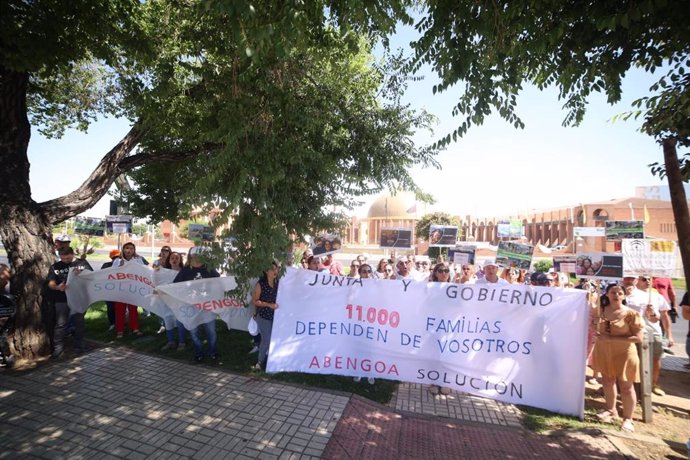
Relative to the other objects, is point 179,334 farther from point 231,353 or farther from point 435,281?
point 435,281

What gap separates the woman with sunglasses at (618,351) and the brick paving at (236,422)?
2.41 ft

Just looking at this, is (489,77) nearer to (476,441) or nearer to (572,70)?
(572,70)

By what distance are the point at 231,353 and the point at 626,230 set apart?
817 centimetres

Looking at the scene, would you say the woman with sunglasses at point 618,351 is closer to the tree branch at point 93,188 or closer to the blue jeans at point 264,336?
the blue jeans at point 264,336

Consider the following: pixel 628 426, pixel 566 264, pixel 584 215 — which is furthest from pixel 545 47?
pixel 584 215

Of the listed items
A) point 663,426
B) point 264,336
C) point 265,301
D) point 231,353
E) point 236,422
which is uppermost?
point 265,301

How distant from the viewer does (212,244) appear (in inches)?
186

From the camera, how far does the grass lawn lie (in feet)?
17.8

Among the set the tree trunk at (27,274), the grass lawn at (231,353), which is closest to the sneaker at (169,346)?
the grass lawn at (231,353)

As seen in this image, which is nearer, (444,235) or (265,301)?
(265,301)

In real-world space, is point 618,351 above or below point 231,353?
above

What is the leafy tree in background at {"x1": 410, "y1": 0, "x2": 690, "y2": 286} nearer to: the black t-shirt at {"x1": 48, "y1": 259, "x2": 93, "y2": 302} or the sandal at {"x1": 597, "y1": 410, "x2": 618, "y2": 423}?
the sandal at {"x1": 597, "y1": 410, "x2": 618, "y2": 423}

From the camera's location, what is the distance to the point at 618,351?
15.6ft

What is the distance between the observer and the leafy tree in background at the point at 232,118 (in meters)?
4.45
